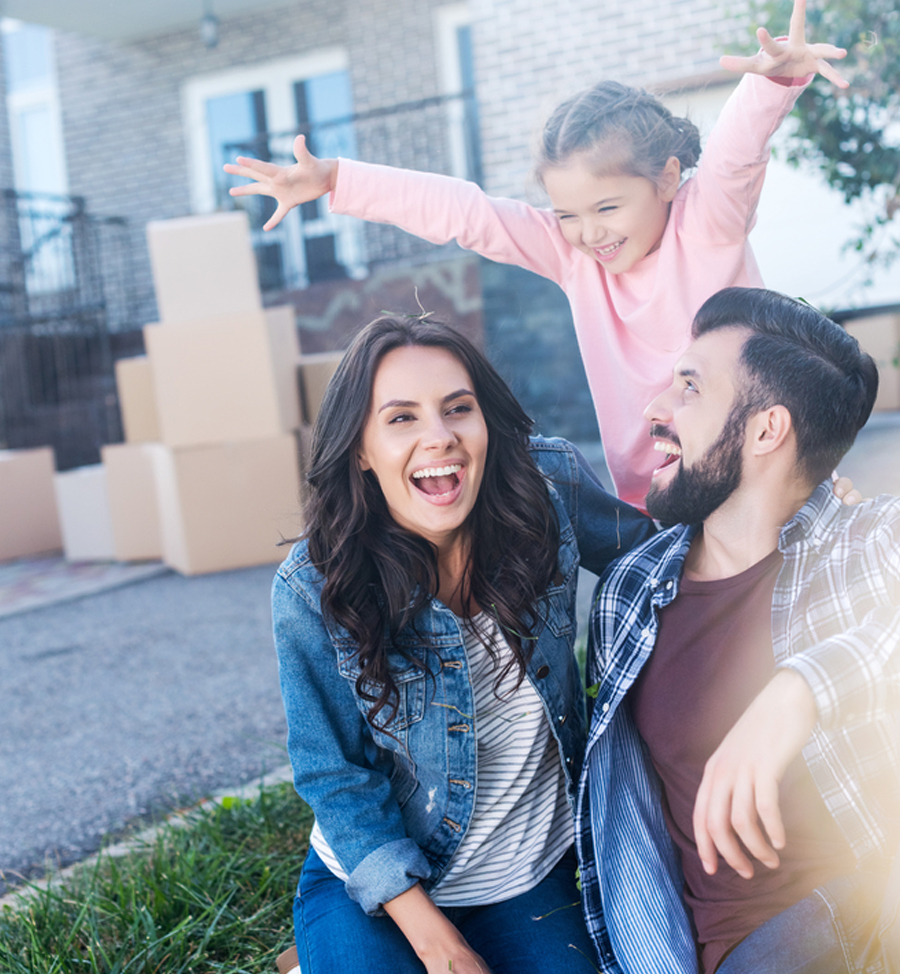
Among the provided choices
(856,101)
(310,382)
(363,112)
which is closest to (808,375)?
(856,101)

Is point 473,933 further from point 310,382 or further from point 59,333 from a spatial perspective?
point 59,333

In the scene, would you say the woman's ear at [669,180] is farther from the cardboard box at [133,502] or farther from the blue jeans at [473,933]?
the cardboard box at [133,502]

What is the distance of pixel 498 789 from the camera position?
1632 millimetres

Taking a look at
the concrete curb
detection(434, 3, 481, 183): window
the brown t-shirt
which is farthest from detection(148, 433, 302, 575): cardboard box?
the brown t-shirt

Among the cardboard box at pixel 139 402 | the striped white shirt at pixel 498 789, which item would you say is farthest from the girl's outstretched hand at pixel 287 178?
the cardboard box at pixel 139 402

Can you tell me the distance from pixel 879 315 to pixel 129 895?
6935mm

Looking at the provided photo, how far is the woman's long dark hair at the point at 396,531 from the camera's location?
61.9 inches

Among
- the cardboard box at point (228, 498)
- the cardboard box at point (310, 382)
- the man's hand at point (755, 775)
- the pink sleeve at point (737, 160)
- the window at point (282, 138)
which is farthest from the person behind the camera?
the window at point (282, 138)

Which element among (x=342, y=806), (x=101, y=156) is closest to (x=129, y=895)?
(x=342, y=806)

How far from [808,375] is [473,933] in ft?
3.56

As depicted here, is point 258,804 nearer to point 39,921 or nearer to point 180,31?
point 39,921

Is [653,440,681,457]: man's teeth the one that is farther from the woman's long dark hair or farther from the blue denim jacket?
the blue denim jacket

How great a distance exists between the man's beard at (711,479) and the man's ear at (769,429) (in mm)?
15

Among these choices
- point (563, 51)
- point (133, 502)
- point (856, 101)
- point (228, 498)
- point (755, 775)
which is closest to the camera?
point (755, 775)
